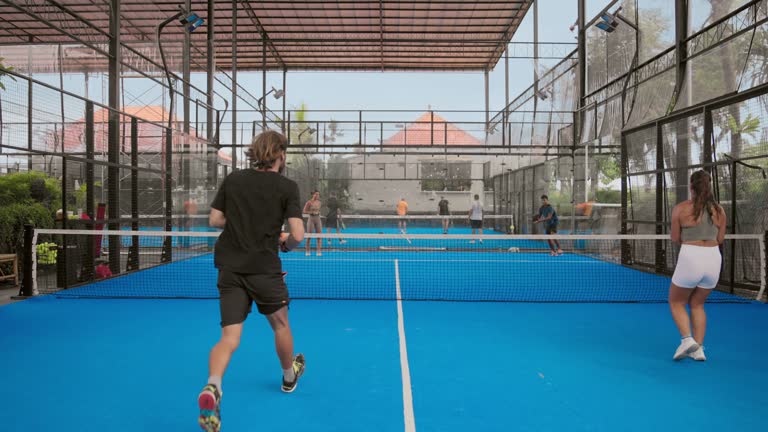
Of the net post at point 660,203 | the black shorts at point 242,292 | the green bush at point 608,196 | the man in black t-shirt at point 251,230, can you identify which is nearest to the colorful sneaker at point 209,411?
the man in black t-shirt at point 251,230

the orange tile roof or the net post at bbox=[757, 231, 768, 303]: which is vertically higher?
the orange tile roof

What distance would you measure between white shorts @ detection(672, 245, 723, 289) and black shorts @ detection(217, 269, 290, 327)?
3.47m

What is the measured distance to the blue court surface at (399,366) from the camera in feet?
11.9

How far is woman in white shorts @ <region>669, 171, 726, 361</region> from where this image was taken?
4.88 m

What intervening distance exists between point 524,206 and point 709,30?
10.5m

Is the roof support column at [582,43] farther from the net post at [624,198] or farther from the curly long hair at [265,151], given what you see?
the curly long hair at [265,151]

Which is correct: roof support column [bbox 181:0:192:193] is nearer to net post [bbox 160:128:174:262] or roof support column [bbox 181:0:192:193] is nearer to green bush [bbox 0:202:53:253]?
net post [bbox 160:128:174:262]

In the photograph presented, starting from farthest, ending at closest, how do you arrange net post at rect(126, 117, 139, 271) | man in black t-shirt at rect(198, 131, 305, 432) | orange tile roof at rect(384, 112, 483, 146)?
1. orange tile roof at rect(384, 112, 483, 146)
2. net post at rect(126, 117, 139, 271)
3. man in black t-shirt at rect(198, 131, 305, 432)

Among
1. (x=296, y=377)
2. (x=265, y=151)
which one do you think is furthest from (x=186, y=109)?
(x=265, y=151)

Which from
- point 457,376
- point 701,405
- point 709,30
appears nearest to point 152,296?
point 457,376

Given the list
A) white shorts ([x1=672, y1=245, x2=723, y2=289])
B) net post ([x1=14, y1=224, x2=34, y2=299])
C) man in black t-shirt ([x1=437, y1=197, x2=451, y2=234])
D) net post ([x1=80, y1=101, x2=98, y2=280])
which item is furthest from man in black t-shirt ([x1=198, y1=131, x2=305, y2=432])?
man in black t-shirt ([x1=437, y1=197, x2=451, y2=234])

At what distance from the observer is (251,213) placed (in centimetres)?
332

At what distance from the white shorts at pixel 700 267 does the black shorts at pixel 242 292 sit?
347 cm

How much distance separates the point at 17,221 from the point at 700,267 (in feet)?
35.0
